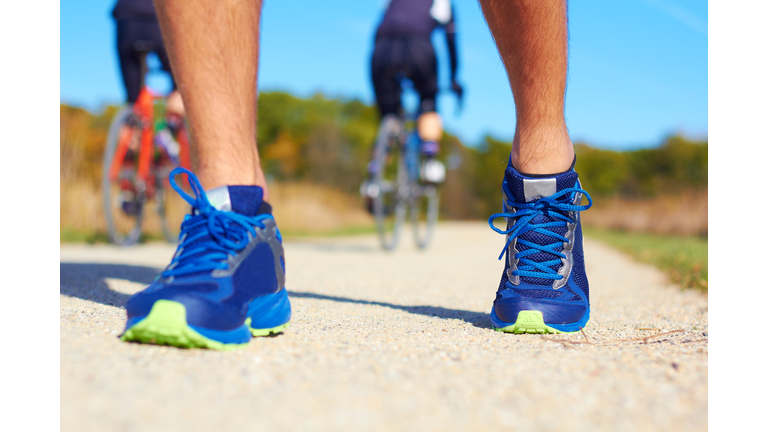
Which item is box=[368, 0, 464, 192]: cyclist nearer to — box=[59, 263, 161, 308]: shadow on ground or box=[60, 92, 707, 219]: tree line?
box=[59, 263, 161, 308]: shadow on ground

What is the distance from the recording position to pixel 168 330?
3.25 feet

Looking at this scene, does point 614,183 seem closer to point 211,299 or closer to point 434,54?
point 434,54

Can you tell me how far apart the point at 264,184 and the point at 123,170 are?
3.31 metres

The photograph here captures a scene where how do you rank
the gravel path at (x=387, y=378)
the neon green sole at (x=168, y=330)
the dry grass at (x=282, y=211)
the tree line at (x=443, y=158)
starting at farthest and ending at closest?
1. the tree line at (x=443, y=158)
2. the dry grass at (x=282, y=211)
3. the neon green sole at (x=168, y=330)
4. the gravel path at (x=387, y=378)

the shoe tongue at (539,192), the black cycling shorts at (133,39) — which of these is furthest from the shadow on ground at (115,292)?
the black cycling shorts at (133,39)

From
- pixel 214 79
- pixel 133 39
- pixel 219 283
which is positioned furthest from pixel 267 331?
pixel 133 39

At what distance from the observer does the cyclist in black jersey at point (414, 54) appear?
4293 mm

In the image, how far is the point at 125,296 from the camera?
5.59ft

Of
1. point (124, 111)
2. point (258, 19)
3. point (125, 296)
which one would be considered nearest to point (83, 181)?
point (124, 111)

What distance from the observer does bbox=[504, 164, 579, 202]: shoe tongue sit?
1393 millimetres

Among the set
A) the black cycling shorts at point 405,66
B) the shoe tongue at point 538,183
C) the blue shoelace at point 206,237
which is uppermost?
the black cycling shorts at point 405,66

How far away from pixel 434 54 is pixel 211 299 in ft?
12.0

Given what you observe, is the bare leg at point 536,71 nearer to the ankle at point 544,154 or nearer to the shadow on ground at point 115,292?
the ankle at point 544,154

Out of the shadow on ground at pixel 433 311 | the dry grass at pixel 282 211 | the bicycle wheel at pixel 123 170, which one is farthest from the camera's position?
the dry grass at pixel 282 211
